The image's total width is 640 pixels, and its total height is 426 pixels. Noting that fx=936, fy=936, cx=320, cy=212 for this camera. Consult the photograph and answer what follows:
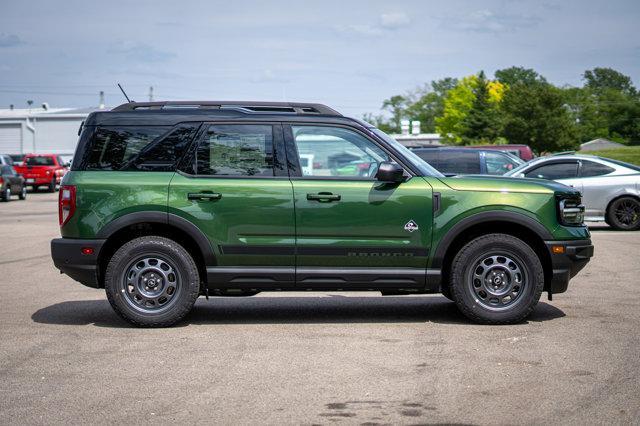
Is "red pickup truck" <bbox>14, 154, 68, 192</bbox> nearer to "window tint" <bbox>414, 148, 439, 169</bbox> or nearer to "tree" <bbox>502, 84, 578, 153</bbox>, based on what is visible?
"window tint" <bbox>414, 148, 439, 169</bbox>

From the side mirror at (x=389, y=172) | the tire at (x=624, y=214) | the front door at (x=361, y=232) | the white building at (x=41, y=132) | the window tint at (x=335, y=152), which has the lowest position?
the tire at (x=624, y=214)

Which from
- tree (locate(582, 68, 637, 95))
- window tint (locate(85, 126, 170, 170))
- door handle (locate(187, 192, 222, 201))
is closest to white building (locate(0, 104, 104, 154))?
window tint (locate(85, 126, 170, 170))

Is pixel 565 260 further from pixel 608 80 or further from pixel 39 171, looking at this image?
pixel 608 80

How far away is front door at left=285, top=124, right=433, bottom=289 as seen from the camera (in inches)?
328

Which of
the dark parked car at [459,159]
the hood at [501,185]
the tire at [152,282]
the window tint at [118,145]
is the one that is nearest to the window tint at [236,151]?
the window tint at [118,145]

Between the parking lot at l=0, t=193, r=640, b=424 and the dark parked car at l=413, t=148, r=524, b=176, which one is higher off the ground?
the dark parked car at l=413, t=148, r=524, b=176

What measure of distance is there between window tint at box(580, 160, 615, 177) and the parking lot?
973cm

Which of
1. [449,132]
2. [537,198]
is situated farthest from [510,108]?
[537,198]

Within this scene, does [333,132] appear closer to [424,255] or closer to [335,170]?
[335,170]

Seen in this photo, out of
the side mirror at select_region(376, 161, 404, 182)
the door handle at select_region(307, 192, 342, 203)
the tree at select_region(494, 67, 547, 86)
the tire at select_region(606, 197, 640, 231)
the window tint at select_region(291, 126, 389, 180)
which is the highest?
the tree at select_region(494, 67, 547, 86)

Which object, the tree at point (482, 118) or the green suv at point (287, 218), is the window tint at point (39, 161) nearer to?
the green suv at point (287, 218)

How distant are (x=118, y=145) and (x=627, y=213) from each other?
13836 millimetres

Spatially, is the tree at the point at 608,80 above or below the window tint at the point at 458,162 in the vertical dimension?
above

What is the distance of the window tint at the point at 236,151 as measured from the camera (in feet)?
28.0
